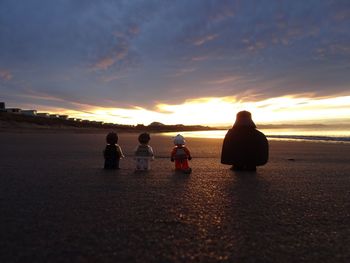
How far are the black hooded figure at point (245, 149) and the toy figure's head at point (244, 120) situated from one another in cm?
3

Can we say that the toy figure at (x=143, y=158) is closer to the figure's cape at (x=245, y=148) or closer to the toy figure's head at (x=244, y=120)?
the figure's cape at (x=245, y=148)

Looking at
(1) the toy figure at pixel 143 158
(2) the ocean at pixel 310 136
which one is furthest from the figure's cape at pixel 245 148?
(2) the ocean at pixel 310 136

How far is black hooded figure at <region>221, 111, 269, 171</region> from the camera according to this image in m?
5.92

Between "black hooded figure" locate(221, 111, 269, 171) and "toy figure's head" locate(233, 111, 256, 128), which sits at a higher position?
"toy figure's head" locate(233, 111, 256, 128)

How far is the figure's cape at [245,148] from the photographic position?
5.93m

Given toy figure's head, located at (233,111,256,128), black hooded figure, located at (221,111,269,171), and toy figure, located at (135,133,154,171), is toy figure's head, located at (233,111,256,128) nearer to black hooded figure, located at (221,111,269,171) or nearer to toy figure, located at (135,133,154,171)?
black hooded figure, located at (221,111,269,171)

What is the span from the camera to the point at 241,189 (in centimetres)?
397

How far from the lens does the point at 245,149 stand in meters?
5.98

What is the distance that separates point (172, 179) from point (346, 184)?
2342 millimetres

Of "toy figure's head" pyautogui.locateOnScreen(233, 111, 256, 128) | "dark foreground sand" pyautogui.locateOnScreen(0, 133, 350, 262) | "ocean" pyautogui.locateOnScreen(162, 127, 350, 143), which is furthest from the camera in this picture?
"ocean" pyautogui.locateOnScreen(162, 127, 350, 143)

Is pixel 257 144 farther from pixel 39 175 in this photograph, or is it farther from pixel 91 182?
pixel 39 175

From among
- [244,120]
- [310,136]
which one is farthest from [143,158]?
[310,136]

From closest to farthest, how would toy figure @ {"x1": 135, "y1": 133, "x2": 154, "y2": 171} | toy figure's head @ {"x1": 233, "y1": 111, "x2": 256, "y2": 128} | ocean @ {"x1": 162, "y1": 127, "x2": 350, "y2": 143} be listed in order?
toy figure @ {"x1": 135, "y1": 133, "x2": 154, "y2": 171}
toy figure's head @ {"x1": 233, "y1": 111, "x2": 256, "y2": 128}
ocean @ {"x1": 162, "y1": 127, "x2": 350, "y2": 143}

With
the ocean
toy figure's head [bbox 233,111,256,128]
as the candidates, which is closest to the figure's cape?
toy figure's head [bbox 233,111,256,128]
